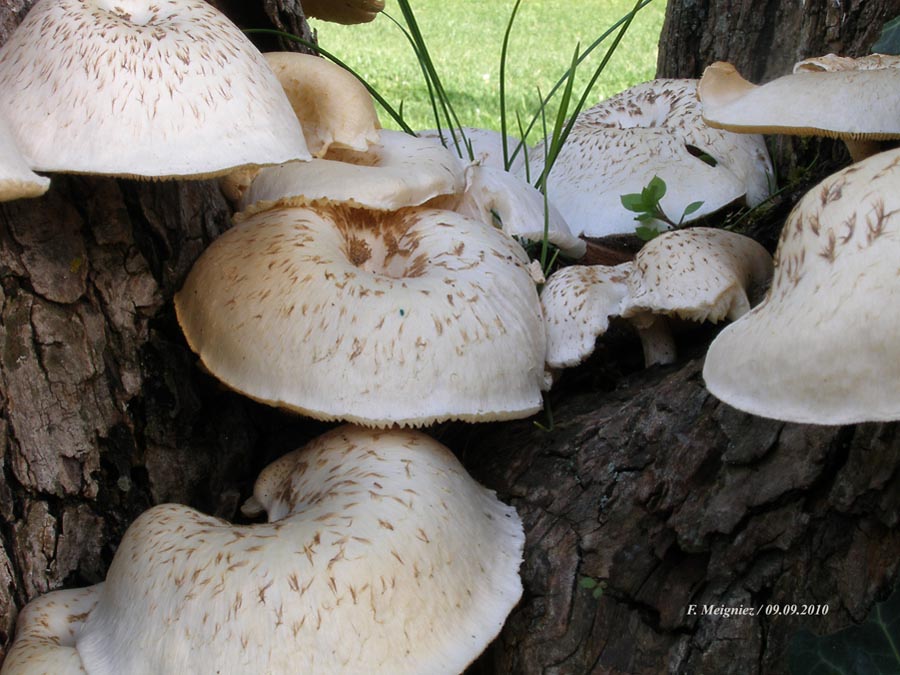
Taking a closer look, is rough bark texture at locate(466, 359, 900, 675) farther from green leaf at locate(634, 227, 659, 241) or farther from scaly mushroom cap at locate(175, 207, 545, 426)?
green leaf at locate(634, 227, 659, 241)

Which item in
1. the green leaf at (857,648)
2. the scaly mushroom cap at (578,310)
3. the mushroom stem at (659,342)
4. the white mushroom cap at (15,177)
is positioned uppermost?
the white mushroom cap at (15,177)

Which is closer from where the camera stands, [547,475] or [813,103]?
[813,103]

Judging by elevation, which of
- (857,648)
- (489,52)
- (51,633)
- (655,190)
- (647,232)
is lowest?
(51,633)

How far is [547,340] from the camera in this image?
7.51 ft

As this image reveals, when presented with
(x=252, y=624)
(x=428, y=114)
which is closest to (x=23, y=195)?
(x=252, y=624)

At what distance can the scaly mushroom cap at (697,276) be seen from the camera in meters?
2.06

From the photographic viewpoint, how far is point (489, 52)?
1169 centimetres

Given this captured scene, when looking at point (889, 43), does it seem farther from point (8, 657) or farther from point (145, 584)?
point (8, 657)

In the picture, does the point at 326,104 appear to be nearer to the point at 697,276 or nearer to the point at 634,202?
the point at 634,202

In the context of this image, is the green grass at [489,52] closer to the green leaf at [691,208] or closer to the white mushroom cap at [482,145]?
the white mushroom cap at [482,145]

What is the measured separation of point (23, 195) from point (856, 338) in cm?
142

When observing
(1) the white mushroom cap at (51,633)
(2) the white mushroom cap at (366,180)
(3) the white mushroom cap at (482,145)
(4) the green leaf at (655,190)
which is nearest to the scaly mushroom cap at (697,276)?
(4) the green leaf at (655,190)

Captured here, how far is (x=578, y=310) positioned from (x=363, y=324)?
0.59 metres

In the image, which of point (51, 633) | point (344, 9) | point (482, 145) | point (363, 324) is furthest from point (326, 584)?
point (344, 9)
